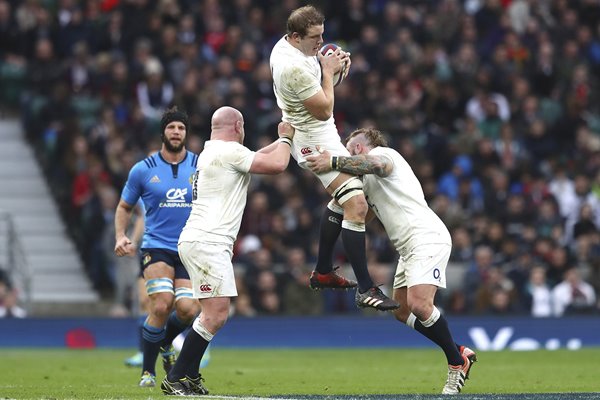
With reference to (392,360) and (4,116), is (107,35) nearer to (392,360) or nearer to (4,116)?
(4,116)

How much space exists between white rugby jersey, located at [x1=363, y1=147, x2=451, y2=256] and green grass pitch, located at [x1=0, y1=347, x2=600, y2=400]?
1.43 meters

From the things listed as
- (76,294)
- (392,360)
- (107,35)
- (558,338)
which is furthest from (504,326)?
(107,35)

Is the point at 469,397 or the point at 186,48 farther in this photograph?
the point at 186,48

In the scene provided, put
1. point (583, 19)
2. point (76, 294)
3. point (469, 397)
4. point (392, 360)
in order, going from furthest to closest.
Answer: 1. point (583, 19)
2. point (76, 294)
3. point (392, 360)
4. point (469, 397)

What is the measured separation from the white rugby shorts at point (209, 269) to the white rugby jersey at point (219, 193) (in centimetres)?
7

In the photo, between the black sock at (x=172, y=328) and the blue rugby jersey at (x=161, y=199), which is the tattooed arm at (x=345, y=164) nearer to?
the blue rugby jersey at (x=161, y=199)

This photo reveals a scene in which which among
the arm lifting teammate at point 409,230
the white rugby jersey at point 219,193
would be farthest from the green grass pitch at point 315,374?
the white rugby jersey at point 219,193

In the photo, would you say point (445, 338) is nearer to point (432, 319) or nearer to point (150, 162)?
point (432, 319)

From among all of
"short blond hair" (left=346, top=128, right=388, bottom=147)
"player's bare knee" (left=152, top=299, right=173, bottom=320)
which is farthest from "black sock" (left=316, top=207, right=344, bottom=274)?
"player's bare knee" (left=152, top=299, right=173, bottom=320)

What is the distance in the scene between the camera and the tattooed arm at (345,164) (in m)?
12.8

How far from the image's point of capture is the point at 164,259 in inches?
567

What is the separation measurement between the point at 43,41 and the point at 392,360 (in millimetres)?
9963

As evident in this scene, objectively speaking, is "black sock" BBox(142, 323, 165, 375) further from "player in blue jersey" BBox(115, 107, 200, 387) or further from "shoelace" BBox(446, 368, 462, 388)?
"shoelace" BBox(446, 368, 462, 388)

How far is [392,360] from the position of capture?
19.6 metres
